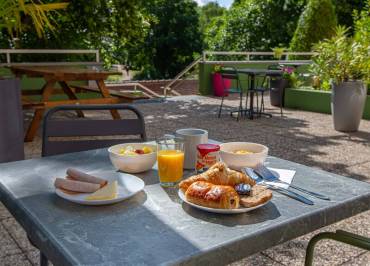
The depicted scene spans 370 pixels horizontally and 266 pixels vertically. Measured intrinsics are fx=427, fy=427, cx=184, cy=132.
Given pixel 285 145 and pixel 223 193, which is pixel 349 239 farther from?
pixel 285 145

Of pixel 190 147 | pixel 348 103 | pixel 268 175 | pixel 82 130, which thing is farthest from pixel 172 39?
pixel 268 175

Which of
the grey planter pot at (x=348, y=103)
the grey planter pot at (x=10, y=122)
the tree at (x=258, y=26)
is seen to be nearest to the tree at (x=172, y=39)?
the tree at (x=258, y=26)

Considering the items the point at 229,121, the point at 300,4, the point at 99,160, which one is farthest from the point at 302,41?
the point at 99,160

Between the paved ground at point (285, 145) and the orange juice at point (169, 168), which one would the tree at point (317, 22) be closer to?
the paved ground at point (285, 145)

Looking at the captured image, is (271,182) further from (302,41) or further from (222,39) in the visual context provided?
(222,39)

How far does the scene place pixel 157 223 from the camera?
991 millimetres

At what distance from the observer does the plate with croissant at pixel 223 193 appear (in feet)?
3.36

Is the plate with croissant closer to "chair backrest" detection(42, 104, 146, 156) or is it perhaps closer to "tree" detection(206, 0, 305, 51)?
"chair backrest" detection(42, 104, 146, 156)

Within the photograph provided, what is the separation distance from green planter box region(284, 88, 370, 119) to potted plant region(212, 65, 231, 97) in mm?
1671

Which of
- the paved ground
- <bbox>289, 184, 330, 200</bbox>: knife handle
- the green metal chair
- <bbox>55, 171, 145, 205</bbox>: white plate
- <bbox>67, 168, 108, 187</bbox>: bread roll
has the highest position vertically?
<bbox>67, 168, 108, 187</bbox>: bread roll

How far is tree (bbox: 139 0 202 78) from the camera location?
68.3 feet

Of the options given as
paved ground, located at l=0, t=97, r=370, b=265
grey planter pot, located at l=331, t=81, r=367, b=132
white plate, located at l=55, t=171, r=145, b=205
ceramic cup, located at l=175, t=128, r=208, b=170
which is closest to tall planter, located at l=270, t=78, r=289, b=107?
paved ground, located at l=0, t=97, r=370, b=265

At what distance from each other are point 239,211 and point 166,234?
0.64ft

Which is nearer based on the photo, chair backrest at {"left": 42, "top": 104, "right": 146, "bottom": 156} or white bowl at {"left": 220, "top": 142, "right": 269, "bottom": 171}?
white bowl at {"left": 220, "top": 142, "right": 269, "bottom": 171}
